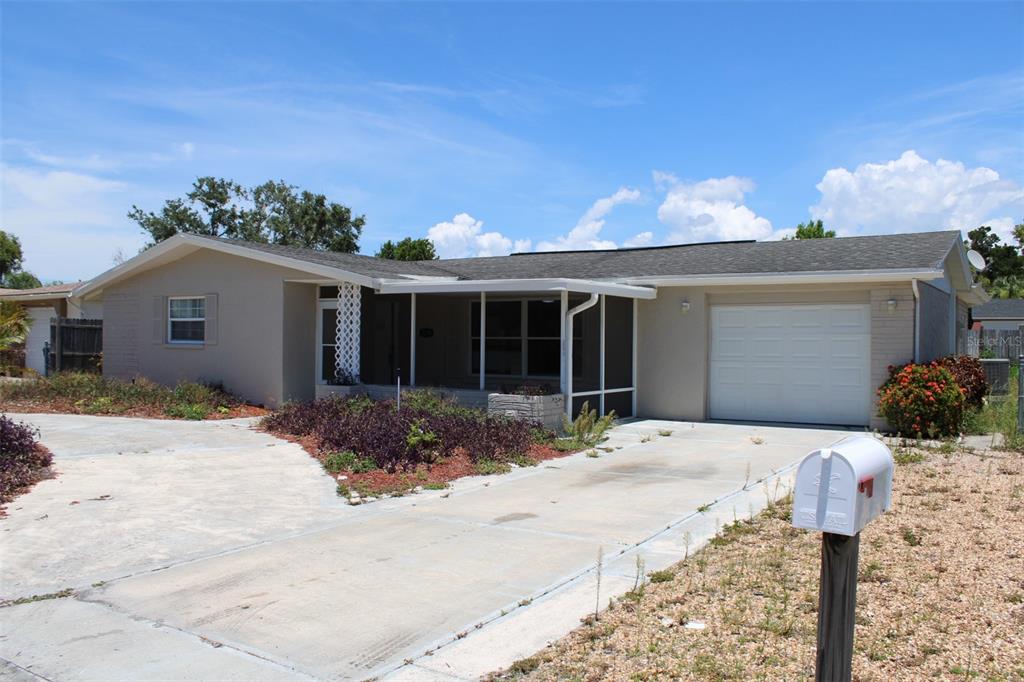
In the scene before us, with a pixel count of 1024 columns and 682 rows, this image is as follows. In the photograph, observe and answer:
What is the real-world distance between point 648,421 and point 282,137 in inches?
404

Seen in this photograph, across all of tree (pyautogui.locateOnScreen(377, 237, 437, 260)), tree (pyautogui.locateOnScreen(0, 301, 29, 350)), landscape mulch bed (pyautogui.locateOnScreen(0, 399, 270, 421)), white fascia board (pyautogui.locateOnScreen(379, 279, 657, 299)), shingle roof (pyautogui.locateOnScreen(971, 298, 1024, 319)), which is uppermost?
tree (pyautogui.locateOnScreen(377, 237, 437, 260))

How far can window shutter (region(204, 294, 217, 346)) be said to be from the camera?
56.5 feet

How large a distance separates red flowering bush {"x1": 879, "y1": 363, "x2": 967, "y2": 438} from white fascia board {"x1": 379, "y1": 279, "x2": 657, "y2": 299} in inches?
183

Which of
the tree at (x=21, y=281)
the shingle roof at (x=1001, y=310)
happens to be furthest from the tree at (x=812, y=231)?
the tree at (x=21, y=281)

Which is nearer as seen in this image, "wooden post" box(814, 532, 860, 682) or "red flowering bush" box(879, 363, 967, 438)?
"wooden post" box(814, 532, 860, 682)

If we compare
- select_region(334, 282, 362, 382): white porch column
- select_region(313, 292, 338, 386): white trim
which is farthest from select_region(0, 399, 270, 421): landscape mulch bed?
select_region(334, 282, 362, 382): white porch column

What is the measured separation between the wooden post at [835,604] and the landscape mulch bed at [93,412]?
1389cm

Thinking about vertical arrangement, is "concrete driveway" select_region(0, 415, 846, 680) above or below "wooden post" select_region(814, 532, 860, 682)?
below

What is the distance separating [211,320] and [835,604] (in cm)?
1617

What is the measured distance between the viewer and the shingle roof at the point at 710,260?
573 inches

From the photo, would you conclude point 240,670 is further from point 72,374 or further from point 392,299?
point 72,374

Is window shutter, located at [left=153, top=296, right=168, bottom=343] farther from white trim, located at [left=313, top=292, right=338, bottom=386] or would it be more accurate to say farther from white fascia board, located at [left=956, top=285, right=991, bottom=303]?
white fascia board, located at [left=956, top=285, right=991, bottom=303]

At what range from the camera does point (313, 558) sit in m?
6.35

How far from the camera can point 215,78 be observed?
15.5m
